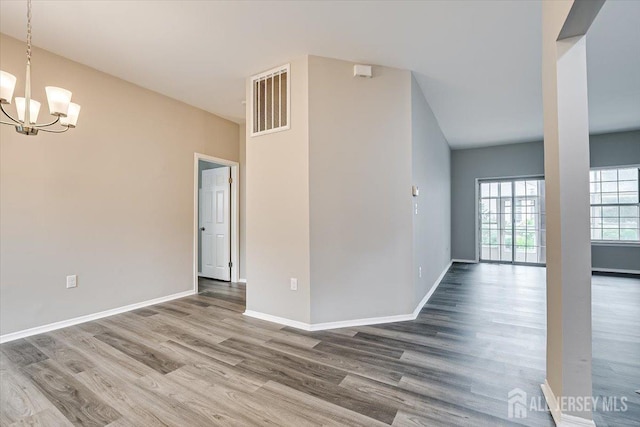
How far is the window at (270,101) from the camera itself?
3.09 metres

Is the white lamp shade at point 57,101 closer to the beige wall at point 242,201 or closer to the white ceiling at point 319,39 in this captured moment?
the white ceiling at point 319,39

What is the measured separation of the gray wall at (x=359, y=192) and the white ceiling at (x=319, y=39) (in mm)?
312

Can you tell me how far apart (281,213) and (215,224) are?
2557mm

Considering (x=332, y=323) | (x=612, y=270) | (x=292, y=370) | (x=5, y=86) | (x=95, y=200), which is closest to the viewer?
(x=5, y=86)

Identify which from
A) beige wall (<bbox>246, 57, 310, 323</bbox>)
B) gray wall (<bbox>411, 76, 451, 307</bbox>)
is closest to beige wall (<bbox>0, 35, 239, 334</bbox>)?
beige wall (<bbox>246, 57, 310, 323</bbox>)

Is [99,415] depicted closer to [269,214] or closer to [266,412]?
[266,412]

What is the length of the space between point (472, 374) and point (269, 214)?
232 cm

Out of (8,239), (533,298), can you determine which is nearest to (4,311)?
(8,239)

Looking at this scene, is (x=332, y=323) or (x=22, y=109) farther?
(x=332, y=323)

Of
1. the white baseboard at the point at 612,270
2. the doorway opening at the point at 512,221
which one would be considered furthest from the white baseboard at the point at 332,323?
the white baseboard at the point at 612,270

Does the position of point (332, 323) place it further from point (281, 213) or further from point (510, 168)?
point (510, 168)

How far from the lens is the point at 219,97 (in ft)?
12.9

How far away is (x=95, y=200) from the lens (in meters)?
3.20

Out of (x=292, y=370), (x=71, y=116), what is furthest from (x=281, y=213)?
(x=71, y=116)
